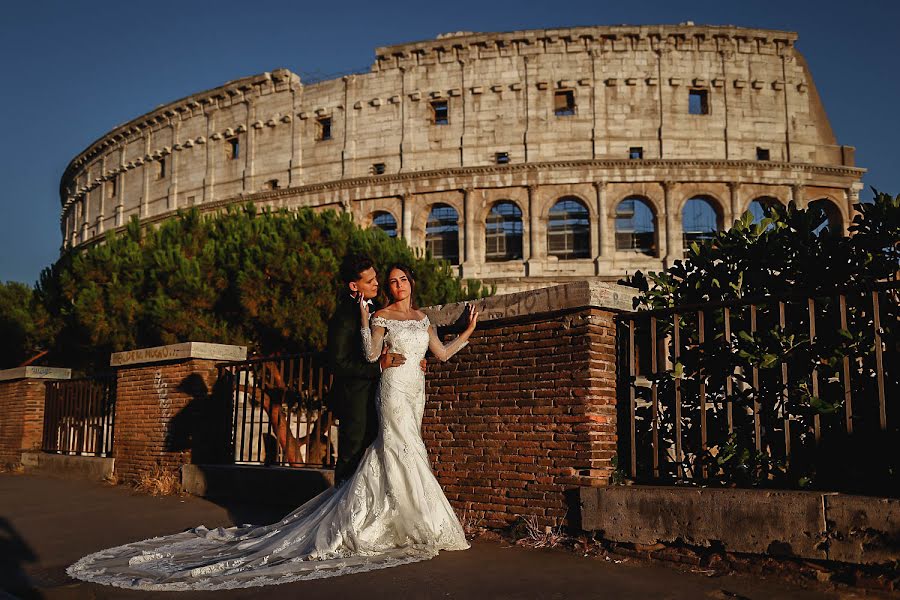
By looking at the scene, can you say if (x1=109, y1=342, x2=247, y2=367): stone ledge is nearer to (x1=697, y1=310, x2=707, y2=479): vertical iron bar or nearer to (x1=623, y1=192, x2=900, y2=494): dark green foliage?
(x1=623, y1=192, x2=900, y2=494): dark green foliage

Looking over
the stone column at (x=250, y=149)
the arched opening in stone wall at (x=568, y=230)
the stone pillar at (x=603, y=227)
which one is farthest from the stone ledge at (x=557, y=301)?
the stone column at (x=250, y=149)

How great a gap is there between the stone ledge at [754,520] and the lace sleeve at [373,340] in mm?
1648

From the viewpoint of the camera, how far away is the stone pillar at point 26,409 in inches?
546

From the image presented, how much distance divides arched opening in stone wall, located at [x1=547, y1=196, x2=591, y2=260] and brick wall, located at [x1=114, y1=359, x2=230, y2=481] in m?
28.7

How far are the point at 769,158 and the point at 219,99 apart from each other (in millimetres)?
28687

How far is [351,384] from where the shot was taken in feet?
18.2

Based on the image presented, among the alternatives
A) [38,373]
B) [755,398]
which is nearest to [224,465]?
[755,398]

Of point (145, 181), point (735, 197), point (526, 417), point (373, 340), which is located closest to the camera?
point (373, 340)

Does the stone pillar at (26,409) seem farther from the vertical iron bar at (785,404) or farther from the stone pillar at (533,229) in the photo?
the stone pillar at (533,229)

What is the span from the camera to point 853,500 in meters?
3.99

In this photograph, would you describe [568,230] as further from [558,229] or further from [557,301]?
[557,301]

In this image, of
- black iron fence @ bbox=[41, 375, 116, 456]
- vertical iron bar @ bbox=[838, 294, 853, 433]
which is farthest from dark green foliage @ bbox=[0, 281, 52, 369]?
vertical iron bar @ bbox=[838, 294, 853, 433]

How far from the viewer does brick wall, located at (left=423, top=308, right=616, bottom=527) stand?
211 inches

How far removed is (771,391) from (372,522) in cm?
267
